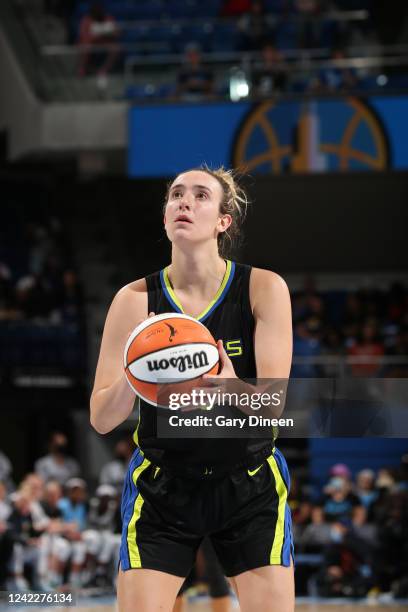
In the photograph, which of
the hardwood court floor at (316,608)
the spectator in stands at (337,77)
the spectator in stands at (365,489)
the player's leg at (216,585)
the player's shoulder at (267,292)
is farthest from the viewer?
the spectator in stands at (337,77)

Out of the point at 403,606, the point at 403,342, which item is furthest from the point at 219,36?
the point at 403,606

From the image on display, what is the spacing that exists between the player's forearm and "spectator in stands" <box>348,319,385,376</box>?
30.0 ft

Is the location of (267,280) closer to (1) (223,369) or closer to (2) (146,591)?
(1) (223,369)

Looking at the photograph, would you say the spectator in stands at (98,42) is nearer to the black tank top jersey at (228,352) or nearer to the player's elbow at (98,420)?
the black tank top jersey at (228,352)

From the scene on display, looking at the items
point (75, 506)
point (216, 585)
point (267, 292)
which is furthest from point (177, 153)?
point (267, 292)

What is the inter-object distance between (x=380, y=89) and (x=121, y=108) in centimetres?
367

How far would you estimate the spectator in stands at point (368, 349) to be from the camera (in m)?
12.3

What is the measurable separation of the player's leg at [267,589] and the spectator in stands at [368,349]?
9098mm

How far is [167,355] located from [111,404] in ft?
0.98

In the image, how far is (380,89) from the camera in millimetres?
12758

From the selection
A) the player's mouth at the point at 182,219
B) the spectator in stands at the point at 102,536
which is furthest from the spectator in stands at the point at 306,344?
the player's mouth at the point at 182,219

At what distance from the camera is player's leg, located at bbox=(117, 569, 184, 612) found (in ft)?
10.2

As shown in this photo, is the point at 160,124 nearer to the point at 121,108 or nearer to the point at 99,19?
the point at 121,108

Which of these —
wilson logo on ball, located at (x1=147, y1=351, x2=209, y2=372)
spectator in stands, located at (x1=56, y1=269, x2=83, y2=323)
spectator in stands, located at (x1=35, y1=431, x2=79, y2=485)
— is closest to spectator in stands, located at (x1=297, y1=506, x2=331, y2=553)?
spectator in stands, located at (x1=35, y1=431, x2=79, y2=485)
